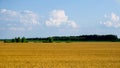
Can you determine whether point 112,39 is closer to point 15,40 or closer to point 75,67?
point 15,40

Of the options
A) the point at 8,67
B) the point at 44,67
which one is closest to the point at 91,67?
the point at 44,67

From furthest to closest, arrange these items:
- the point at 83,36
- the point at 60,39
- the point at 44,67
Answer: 1. the point at 60,39
2. the point at 83,36
3. the point at 44,67

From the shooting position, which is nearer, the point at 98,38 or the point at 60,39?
the point at 98,38

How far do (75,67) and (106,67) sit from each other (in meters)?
2.31

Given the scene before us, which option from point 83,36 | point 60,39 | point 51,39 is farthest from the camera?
point 60,39

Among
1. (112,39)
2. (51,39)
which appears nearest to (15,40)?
(51,39)

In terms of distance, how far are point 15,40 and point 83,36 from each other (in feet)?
97.6

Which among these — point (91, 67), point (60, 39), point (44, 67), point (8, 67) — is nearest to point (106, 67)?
point (91, 67)

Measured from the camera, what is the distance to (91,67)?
2420 cm

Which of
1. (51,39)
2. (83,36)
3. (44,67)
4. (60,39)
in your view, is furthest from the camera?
(60,39)

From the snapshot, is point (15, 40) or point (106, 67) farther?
point (15, 40)

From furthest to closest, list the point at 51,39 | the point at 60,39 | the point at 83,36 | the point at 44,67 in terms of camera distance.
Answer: the point at 60,39 < the point at 83,36 < the point at 51,39 < the point at 44,67

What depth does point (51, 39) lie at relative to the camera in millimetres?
136625

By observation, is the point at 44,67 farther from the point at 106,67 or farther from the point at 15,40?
the point at 15,40
